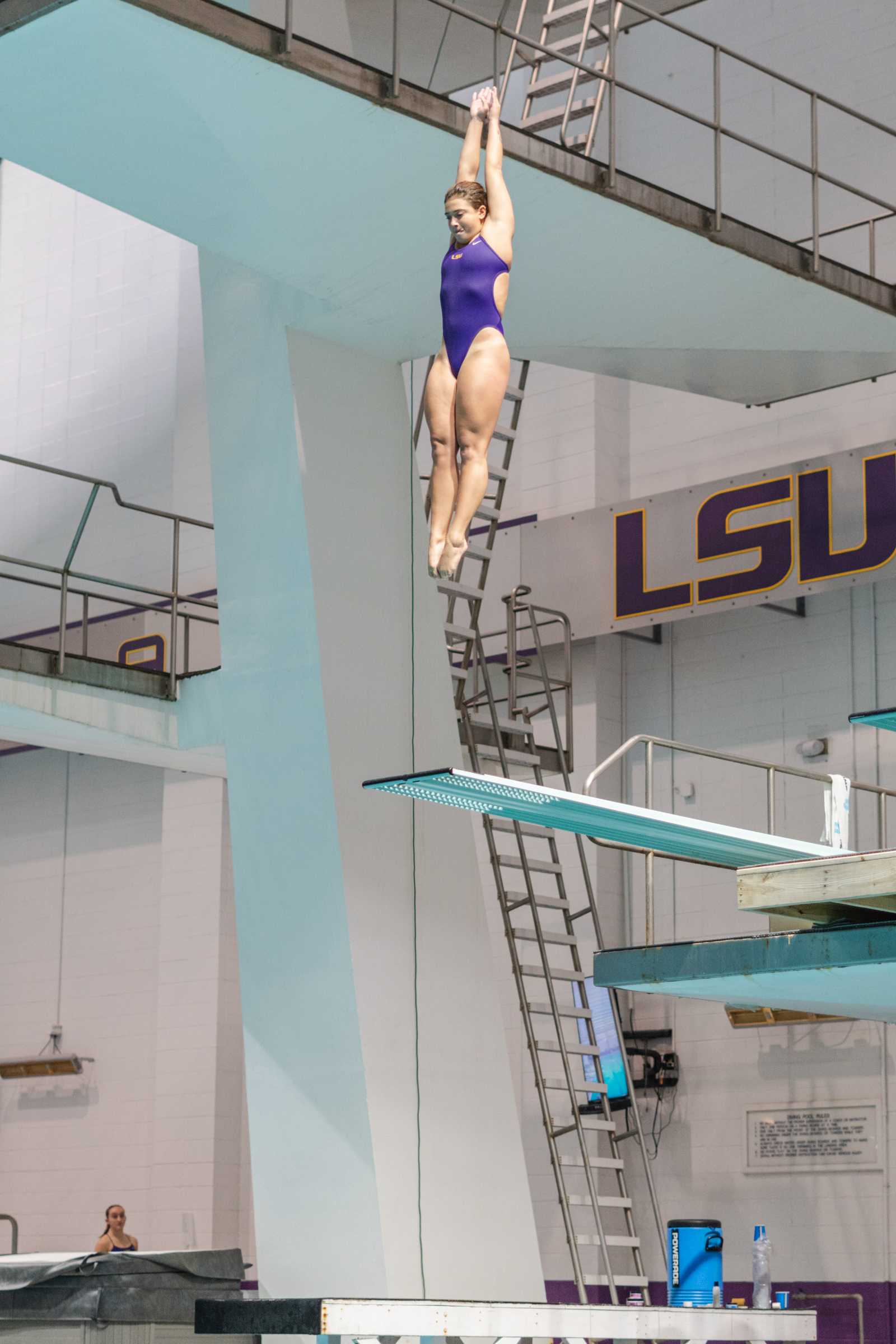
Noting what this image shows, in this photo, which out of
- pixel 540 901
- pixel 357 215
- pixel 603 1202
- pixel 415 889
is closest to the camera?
pixel 357 215

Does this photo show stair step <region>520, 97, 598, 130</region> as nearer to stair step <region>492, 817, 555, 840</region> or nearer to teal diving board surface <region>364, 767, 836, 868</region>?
stair step <region>492, 817, 555, 840</region>

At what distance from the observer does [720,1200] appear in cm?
1226

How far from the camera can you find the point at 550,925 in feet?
44.6

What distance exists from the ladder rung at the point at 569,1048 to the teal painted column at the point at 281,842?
6.39 ft

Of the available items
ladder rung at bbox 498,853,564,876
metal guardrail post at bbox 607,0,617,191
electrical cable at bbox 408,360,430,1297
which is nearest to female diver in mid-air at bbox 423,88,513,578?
metal guardrail post at bbox 607,0,617,191

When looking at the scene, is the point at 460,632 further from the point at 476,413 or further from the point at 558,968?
the point at 476,413

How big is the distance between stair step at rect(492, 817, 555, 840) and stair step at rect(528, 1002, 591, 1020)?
1.07 metres

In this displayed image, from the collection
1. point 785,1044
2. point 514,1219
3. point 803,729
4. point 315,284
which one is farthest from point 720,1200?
point 315,284

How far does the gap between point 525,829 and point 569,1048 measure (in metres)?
1.72

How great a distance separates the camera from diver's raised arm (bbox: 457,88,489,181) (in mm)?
6184

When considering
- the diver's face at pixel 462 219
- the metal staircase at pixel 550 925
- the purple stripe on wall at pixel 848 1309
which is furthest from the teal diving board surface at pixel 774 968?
the purple stripe on wall at pixel 848 1309

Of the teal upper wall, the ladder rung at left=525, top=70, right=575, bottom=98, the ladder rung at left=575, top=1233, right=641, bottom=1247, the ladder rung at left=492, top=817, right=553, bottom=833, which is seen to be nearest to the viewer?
the teal upper wall

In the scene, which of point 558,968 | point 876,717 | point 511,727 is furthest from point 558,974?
point 876,717

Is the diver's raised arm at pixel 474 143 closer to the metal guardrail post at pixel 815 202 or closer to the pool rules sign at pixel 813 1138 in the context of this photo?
the metal guardrail post at pixel 815 202
